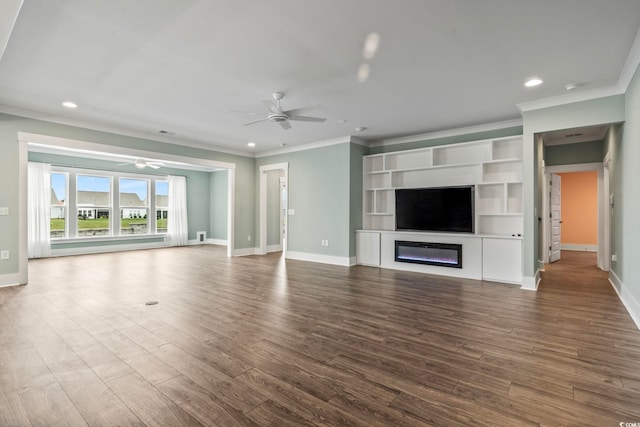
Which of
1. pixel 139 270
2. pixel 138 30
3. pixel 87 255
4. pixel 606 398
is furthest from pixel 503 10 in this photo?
pixel 87 255

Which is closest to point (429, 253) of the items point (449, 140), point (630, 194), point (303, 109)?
point (449, 140)

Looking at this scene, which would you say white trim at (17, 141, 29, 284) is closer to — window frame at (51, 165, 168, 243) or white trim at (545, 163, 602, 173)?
window frame at (51, 165, 168, 243)

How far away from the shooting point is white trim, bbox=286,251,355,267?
21.8 ft

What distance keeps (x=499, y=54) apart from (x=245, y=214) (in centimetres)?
672

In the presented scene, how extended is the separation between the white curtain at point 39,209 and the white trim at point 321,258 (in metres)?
6.13

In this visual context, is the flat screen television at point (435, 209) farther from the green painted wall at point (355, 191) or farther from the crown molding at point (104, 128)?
the crown molding at point (104, 128)

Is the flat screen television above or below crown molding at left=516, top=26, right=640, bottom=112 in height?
below

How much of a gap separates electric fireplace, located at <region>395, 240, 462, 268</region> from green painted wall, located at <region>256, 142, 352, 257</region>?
1139mm

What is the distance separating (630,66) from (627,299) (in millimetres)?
2662

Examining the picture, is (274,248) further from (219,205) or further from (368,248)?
(368,248)

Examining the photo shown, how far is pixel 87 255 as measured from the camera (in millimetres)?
8305

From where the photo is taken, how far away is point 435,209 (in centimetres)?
595

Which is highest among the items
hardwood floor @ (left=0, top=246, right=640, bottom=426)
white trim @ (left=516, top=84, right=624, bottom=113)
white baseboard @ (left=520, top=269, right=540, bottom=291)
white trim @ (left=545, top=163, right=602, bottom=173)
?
white trim @ (left=516, top=84, right=624, bottom=113)

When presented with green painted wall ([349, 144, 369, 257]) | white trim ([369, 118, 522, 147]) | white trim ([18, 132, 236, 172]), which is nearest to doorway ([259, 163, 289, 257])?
white trim ([18, 132, 236, 172])
